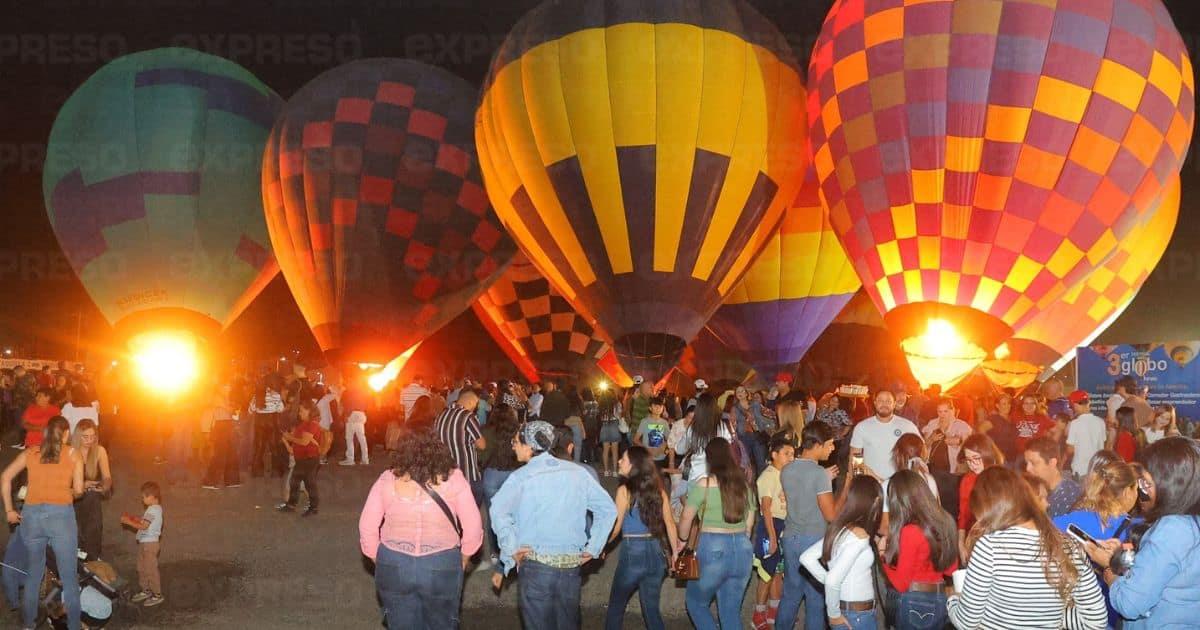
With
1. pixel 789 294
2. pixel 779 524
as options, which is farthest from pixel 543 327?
pixel 779 524

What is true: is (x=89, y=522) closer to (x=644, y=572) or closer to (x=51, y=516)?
(x=51, y=516)

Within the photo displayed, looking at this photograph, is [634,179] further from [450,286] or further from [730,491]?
[730,491]

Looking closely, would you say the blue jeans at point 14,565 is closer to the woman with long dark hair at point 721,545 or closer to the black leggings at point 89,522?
the black leggings at point 89,522

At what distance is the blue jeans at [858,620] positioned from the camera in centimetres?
456

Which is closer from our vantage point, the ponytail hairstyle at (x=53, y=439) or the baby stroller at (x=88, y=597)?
the ponytail hairstyle at (x=53, y=439)

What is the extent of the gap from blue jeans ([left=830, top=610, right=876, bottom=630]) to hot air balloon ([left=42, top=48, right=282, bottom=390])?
49.4 ft

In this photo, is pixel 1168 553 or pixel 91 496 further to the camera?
pixel 91 496

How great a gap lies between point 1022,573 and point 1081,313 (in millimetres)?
18405

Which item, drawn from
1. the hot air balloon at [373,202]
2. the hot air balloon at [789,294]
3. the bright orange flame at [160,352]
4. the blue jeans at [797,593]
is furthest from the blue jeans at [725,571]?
the bright orange flame at [160,352]

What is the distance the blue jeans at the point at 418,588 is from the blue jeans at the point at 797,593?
6.76ft

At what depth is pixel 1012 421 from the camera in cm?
963

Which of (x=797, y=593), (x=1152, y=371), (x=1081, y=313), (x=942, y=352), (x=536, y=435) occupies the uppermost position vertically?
(x=1081, y=313)

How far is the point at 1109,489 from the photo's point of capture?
14.2ft

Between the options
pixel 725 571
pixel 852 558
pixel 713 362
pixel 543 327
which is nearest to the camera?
pixel 852 558
